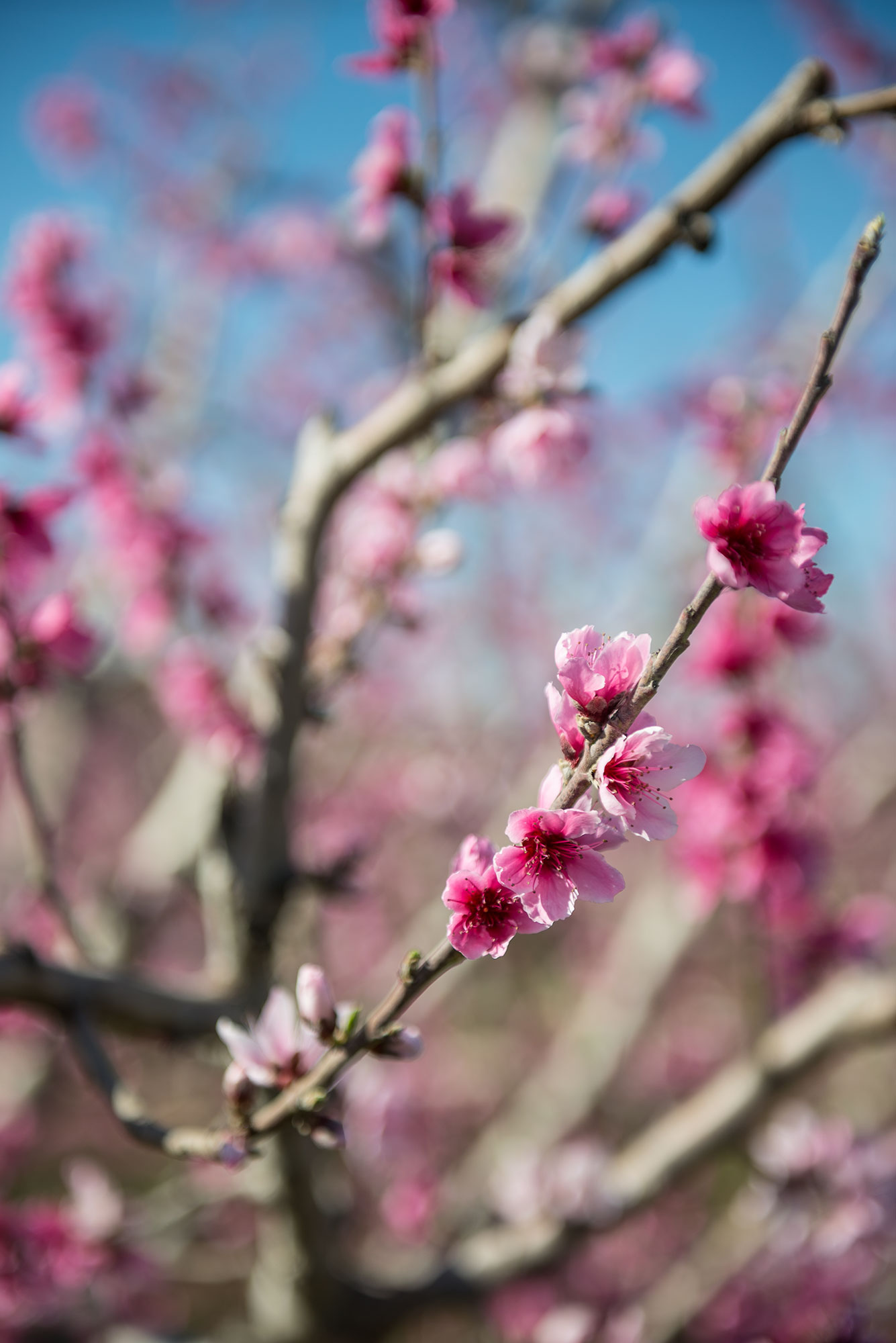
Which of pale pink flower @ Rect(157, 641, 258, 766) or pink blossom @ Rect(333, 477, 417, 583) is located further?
pale pink flower @ Rect(157, 641, 258, 766)

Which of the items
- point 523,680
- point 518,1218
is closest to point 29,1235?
point 518,1218

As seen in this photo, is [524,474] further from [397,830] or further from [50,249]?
[397,830]

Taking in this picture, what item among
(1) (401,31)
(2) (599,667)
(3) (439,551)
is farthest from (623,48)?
(2) (599,667)

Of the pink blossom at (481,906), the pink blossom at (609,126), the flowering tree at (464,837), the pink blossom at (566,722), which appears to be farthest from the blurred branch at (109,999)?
the pink blossom at (609,126)

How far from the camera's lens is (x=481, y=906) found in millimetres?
915

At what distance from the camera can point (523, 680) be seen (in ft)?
31.2

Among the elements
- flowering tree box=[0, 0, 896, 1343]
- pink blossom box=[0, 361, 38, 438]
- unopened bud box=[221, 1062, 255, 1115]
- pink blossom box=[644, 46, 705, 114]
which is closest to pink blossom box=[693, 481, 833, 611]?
flowering tree box=[0, 0, 896, 1343]

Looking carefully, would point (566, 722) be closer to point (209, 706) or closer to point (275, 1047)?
point (275, 1047)

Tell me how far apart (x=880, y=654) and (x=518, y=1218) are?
13.8 metres

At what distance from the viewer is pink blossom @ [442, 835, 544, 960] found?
34.6 inches

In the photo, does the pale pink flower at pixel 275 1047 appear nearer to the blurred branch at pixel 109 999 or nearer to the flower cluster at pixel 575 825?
the flower cluster at pixel 575 825

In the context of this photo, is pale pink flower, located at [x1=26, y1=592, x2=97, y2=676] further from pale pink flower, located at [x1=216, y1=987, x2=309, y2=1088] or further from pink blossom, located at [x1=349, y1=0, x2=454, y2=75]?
pink blossom, located at [x1=349, y1=0, x2=454, y2=75]

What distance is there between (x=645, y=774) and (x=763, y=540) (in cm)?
30

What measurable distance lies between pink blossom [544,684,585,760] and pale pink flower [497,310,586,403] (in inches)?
36.5
